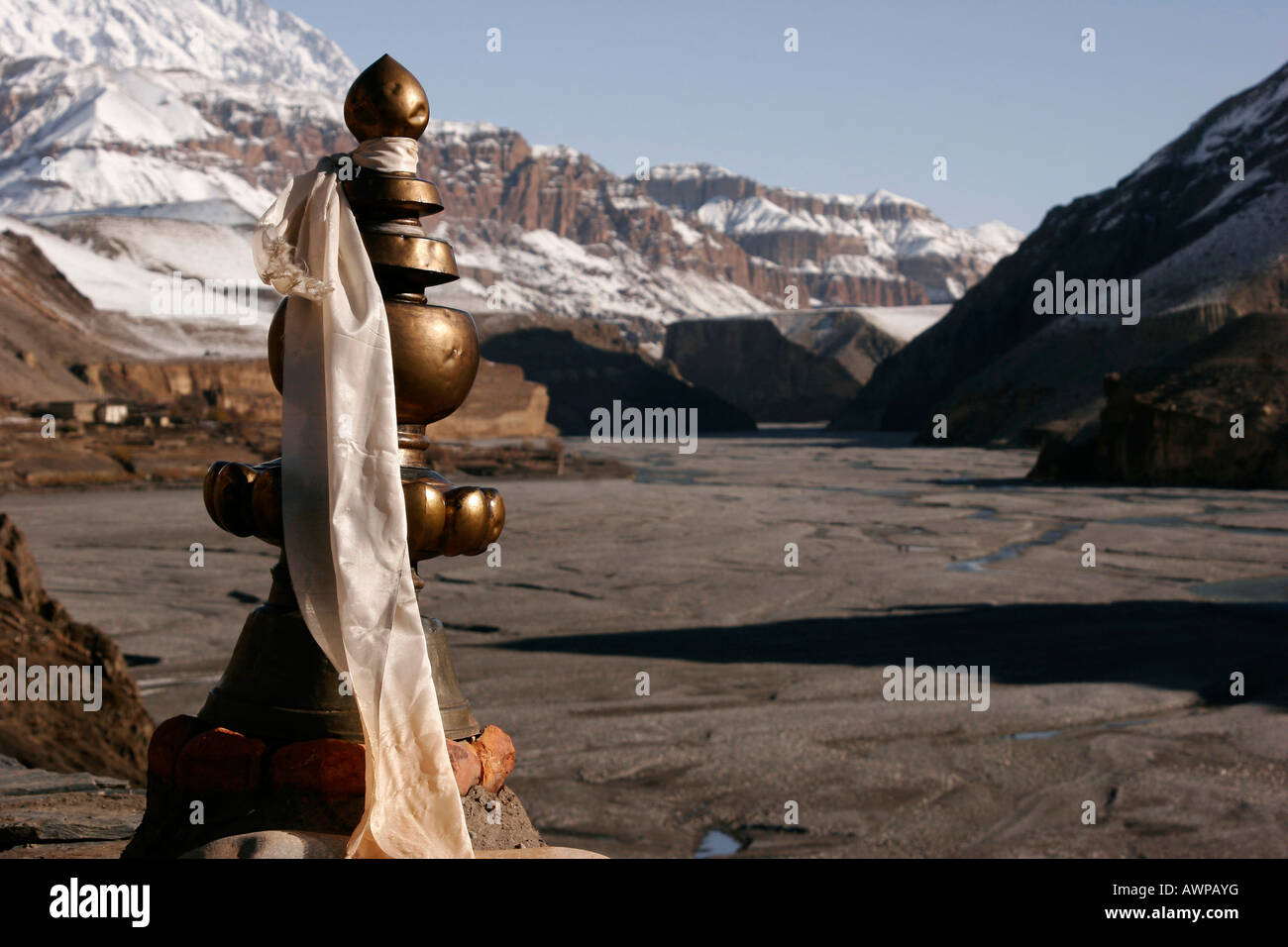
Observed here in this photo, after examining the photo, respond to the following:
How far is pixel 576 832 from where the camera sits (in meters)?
5.95

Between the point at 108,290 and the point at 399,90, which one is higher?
the point at 108,290

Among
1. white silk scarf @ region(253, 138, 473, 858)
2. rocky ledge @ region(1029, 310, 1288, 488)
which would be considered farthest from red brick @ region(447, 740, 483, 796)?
rocky ledge @ region(1029, 310, 1288, 488)

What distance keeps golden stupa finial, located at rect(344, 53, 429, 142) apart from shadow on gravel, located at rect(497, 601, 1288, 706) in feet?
25.7

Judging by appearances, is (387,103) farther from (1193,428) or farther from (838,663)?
(1193,428)

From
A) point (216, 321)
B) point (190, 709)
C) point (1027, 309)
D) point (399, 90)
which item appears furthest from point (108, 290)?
point (399, 90)

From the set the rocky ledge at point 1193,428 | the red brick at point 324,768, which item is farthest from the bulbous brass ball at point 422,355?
the rocky ledge at point 1193,428

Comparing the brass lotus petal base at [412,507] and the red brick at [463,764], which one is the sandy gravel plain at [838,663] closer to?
the red brick at [463,764]

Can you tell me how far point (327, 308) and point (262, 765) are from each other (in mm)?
806

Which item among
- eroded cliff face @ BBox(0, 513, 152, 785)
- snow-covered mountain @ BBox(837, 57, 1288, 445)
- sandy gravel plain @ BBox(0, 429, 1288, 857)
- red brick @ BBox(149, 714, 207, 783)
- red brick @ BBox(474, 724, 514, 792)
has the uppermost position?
snow-covered mountain @ BBox(837, 57, 1288, 445)

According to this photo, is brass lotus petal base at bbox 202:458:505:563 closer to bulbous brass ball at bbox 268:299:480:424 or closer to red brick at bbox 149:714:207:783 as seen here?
bulbous brass ball at bbox 268:299:480:424

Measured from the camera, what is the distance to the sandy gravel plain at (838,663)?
241 inches

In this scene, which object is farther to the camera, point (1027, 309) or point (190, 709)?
point (1027, 309)

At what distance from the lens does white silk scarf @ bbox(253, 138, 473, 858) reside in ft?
6.57
